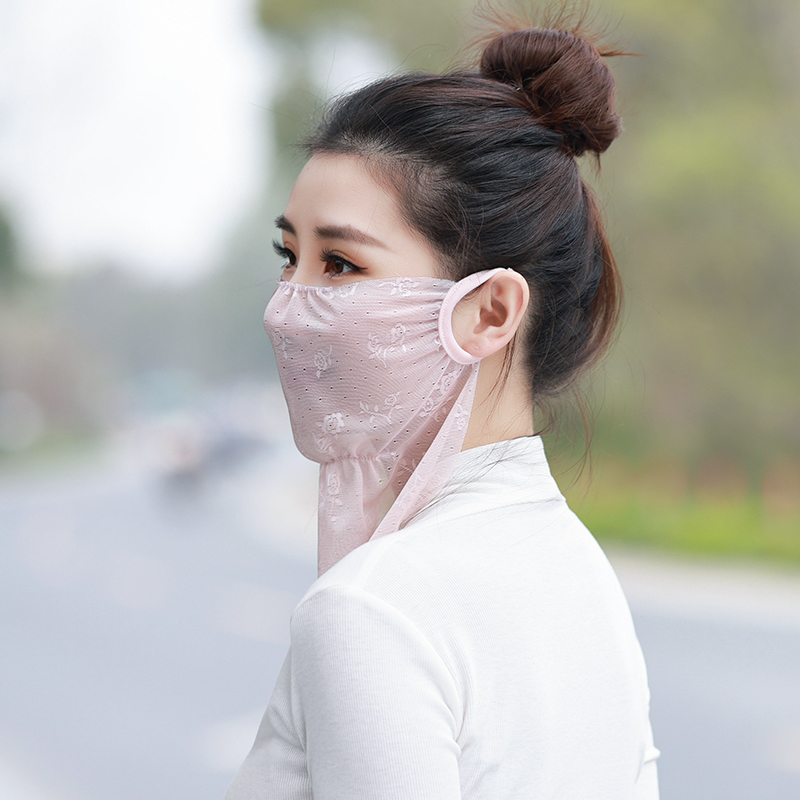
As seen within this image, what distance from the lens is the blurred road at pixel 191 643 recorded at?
7.94 ft

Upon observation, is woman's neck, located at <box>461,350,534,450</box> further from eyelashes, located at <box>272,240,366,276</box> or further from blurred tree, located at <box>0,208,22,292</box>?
blurred tree, located at <box>0,208,22,292</box>

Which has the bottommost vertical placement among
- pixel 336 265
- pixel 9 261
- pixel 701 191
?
pixel 9 261

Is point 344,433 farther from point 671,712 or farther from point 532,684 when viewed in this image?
point 671,712

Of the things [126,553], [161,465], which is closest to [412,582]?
[126,553]

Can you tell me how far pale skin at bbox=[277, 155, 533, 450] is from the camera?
29.0 inches

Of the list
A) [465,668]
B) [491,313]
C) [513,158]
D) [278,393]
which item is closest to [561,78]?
[513,158]


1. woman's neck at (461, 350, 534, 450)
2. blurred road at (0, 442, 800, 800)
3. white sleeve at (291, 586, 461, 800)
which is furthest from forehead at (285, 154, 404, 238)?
blurred road at (0, 442, 800, 800)

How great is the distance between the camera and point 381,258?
2.43 ft

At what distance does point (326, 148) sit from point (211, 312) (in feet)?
11.1

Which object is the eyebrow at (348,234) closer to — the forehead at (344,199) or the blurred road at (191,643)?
the forehead at (344,199)

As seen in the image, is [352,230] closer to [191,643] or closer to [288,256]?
[288,256]

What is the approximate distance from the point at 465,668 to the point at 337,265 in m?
0.36

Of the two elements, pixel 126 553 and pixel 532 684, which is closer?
pixel 532 684

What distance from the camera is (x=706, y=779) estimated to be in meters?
2.31
